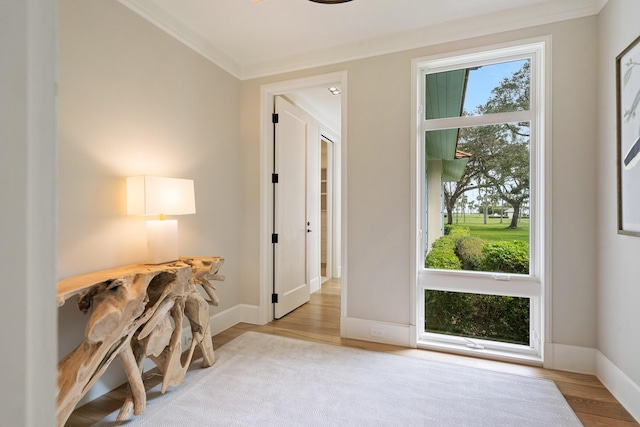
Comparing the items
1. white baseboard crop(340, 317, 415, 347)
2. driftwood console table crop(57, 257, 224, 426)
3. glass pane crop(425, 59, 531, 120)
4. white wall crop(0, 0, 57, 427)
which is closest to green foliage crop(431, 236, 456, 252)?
white baseboard crop(340, 317, 415, 347)

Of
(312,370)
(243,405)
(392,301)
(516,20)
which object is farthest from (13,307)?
(516,20)

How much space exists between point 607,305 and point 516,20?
84.0 inches

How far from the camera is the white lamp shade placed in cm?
200

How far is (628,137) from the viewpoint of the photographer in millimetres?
1866

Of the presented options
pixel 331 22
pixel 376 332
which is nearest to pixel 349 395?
pixel 376 332

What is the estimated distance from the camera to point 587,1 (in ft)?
7.27

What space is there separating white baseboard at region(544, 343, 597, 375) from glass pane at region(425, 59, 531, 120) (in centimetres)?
183

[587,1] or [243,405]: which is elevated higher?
[587,1]

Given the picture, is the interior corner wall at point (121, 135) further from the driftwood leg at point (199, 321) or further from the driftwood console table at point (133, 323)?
the driftwood leg at point (199, 321)

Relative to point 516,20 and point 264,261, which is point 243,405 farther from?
point 516,20

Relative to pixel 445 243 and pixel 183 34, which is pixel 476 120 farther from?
pixel 183 34

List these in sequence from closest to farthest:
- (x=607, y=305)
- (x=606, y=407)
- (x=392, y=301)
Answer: (x=606, y=407)
(x=607, y=305)
(x=392, y=301)

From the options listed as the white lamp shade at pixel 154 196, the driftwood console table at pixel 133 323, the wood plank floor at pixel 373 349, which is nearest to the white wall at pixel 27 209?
the driftwood console table at pixel 133 323

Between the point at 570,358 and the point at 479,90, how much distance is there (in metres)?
2.16
